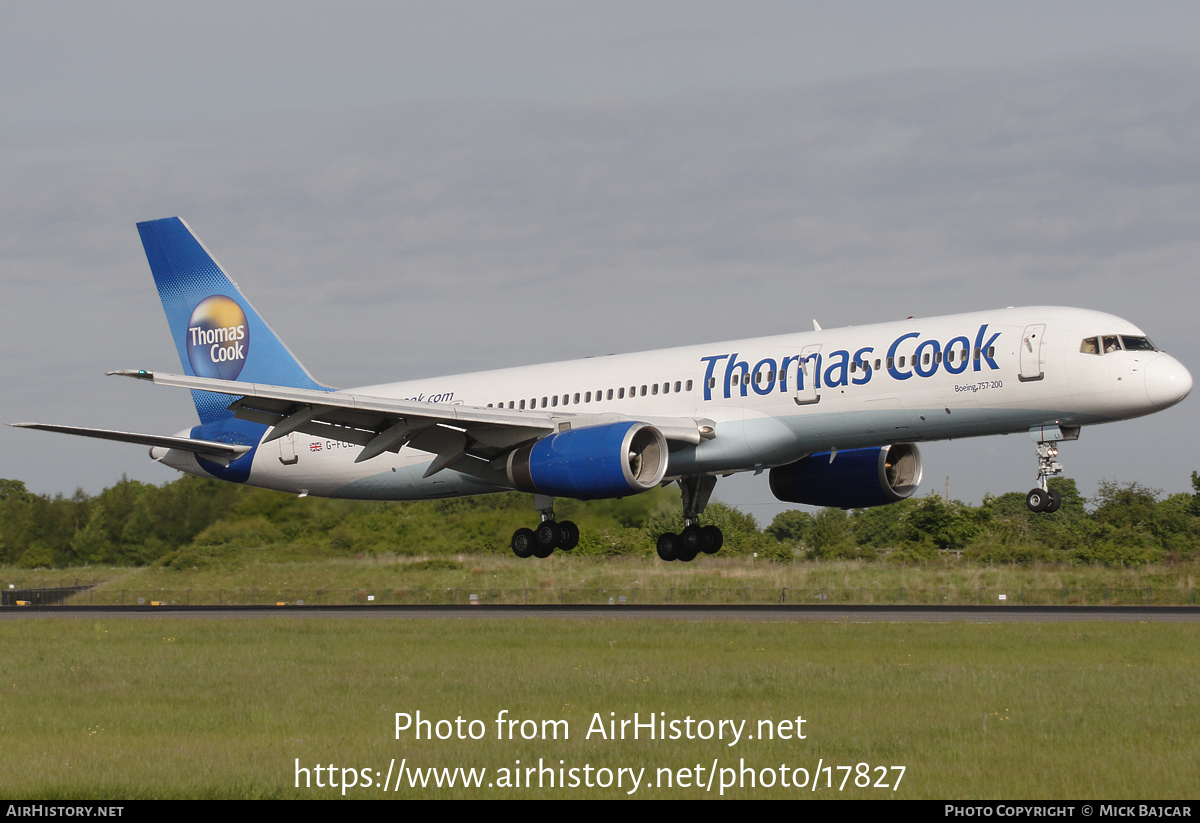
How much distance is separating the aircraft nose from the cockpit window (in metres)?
0.52

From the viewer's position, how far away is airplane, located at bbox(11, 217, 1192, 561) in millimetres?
29703

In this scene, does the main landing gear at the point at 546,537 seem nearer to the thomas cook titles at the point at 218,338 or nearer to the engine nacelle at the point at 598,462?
the engine nacelle at the point at 598,462

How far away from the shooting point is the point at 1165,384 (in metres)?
28.7

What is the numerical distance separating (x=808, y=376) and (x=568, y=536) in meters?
8.94

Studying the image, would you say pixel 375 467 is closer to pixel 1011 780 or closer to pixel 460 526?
pixel 460 526

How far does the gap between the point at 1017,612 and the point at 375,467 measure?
2077 centimetres

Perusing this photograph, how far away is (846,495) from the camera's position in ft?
125

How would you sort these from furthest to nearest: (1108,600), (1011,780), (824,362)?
(1108,600) → (824,362) → (1011,780)

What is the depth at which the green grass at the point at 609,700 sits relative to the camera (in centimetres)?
1738

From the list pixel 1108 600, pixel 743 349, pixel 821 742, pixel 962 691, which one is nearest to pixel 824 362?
pixel 743 349

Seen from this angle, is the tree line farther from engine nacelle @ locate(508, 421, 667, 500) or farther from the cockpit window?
the cockpit window

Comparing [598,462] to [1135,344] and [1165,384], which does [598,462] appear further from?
[1165,384]

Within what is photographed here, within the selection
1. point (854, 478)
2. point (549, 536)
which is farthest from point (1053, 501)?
point (549, 536)

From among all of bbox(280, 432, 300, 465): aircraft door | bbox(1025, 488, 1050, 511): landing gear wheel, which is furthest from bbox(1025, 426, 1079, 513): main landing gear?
bbox(280, 432, 300, 465): aircraft door
